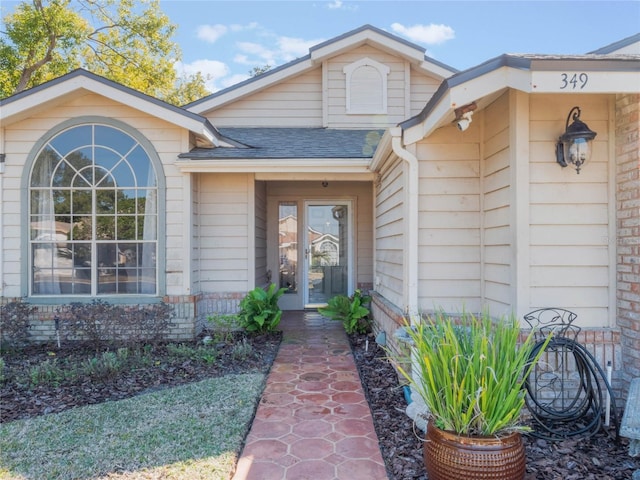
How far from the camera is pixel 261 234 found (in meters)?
7.93

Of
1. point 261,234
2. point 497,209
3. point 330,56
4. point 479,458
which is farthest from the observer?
point 330,56

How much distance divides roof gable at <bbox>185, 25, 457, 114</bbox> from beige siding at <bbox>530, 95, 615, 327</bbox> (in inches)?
195

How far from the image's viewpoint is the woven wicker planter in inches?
92.6

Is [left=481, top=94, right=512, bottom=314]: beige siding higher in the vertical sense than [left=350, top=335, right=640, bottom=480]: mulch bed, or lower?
higher

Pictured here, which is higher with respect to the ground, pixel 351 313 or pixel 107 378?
pixel 351 313

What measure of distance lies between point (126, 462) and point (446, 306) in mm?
2933

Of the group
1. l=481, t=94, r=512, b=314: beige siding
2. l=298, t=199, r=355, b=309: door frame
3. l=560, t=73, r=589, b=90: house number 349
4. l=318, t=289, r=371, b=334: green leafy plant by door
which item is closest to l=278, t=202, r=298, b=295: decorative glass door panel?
l=298, t=199, r=355, b=309: door frame

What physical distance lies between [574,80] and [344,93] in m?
5.72

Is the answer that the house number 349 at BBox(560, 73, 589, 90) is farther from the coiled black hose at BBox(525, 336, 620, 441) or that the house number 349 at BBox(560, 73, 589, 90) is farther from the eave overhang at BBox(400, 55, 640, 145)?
the coiled black hose at BBox(525, 336, 620, 441)

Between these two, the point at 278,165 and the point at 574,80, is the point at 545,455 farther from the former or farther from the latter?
the point at 278,165

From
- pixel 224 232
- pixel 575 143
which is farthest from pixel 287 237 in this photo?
pixel 575 143

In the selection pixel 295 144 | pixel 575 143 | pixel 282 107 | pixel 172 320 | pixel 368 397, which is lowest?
pixel 368 397

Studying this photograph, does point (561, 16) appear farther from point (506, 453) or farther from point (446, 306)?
point (506, 453)

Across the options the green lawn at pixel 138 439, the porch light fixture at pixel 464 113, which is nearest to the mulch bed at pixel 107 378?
the green lawn at pixel 138 439
